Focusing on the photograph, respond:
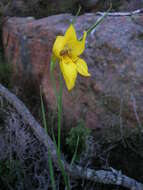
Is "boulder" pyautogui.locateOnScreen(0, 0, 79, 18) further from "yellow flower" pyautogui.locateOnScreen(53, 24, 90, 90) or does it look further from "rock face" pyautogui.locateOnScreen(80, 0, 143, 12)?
"yellow flower" pyautogui.locateOnScreen(53, 24, 90, 90)

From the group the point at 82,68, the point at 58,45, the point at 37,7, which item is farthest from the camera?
the point at 37,7

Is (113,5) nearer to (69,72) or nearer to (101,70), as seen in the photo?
(101,70)

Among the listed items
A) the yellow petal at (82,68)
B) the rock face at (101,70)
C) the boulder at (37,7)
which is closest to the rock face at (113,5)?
the boulder at (37,7)

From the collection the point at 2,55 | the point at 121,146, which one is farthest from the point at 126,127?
the point at 2,55

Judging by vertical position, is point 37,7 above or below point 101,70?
above

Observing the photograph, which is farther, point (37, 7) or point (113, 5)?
point (37, 7)

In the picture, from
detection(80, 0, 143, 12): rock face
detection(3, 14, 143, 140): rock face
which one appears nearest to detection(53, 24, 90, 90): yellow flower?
detection(3, 14, 143, 140): rock face

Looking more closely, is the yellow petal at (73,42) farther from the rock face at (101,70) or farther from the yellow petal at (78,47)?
the rock face at (101,70)

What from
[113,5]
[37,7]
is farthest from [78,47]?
[37,7]
